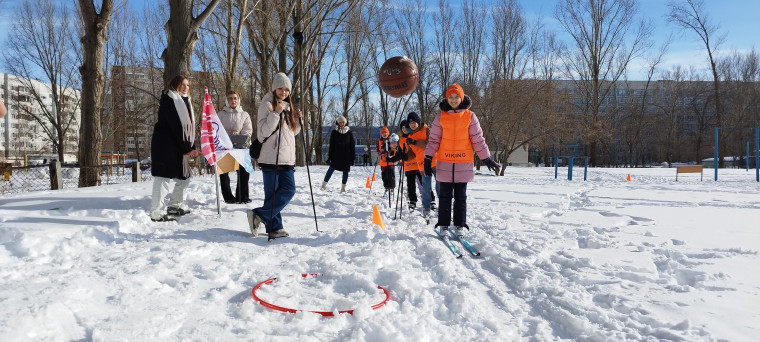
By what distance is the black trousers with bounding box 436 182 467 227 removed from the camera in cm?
507

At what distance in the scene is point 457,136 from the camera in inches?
197

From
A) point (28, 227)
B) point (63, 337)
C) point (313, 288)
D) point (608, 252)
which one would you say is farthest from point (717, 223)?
point (28, 227)

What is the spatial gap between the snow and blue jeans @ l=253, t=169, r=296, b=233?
0.88 feet

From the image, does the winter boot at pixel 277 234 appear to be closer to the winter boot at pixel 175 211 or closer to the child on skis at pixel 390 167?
the winter boot at pixel 175 211

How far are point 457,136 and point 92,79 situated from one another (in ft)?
30.4

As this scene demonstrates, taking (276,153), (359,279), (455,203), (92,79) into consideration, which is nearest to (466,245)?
(455,203)

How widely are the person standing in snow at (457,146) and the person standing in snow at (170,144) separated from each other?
9.90 ft

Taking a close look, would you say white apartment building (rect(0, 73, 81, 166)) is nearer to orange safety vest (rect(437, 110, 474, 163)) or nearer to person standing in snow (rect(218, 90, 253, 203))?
person standing in snow (rect(218, 90, 253, 203))

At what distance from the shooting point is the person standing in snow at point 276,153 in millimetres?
4547

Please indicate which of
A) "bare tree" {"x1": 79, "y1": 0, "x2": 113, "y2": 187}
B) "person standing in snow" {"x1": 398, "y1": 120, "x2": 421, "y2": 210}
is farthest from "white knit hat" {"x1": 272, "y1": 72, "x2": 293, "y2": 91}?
"bare tree" {"x1": 79, "y1": 0, "x2": 113, "y2": 187}

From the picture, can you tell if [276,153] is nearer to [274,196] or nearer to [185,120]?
[274,196]

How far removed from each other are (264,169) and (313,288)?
196cm

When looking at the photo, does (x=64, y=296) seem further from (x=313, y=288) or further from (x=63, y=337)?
(x=313, y=288)

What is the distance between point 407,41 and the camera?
36.8 meters
